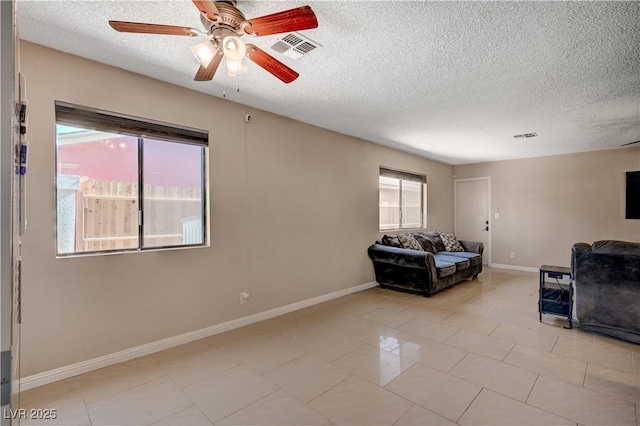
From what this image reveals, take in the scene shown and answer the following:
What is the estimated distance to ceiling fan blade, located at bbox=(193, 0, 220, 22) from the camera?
1.39 metres

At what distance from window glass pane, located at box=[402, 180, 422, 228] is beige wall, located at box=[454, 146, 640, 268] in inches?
65.4

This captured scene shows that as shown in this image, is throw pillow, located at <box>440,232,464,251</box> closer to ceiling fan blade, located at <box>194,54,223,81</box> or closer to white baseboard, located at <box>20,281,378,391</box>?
white baseboard, located at <box>20,281,378,391</box>

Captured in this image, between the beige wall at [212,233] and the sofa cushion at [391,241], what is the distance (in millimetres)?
242

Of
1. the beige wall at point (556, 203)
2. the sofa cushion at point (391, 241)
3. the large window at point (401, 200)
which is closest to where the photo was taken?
the sofa cushion at point (391, 241)

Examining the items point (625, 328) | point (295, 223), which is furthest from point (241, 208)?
point (625, 328)

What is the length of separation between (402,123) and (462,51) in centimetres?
174

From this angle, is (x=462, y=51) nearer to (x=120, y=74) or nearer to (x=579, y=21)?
(x=579, y=21)

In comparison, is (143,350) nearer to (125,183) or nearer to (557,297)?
(125,183)

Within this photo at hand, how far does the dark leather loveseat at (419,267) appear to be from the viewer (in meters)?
4.25

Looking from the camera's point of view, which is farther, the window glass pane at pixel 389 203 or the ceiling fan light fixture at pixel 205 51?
the window glass pane at pixel 389 203

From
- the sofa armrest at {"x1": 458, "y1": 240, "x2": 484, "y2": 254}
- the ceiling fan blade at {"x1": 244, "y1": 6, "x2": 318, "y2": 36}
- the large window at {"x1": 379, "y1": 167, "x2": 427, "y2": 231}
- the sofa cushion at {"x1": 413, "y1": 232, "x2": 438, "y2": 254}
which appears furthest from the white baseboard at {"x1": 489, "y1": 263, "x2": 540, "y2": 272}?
the ceiling fan blade at {"x1": 244, "y1": 6, "x2": 318, "y2": 36}

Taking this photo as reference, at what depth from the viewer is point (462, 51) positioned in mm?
2229

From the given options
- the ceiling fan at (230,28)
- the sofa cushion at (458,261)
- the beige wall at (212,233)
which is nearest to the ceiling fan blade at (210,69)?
the ceiling fan at (230,28)

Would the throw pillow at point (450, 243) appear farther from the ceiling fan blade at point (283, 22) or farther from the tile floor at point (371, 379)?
the ceiling fan blade at point (283, 22)
